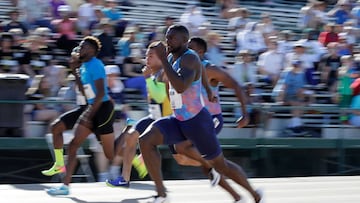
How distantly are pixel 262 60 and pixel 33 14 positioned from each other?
3.84m

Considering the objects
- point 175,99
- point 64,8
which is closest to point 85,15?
point 64,8

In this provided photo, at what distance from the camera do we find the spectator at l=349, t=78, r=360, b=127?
43.3 ft

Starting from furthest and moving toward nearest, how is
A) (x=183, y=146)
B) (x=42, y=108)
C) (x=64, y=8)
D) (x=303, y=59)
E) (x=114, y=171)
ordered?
(x=303, y=59)
(x=64, y=8)
(x=42, y=108)
(x=114, y=171)
(x=183, y=146)

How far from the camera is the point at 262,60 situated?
13.9 m

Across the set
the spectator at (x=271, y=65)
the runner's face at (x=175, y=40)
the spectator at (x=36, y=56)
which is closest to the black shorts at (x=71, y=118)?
the runner's face at (x=175, y=40)

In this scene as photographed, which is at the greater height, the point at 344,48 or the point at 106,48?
the point at 106,48

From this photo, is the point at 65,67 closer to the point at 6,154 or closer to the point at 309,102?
the point at 6,154

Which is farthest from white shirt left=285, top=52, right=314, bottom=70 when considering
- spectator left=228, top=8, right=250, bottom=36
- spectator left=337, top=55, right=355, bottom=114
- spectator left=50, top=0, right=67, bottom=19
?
spectator left=50, top=0, right=67, bottom=19

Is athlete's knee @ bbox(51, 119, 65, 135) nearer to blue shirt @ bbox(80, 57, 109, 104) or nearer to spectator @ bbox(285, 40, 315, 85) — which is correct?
blue shirt @ bbox(80, 57, 109, 104)

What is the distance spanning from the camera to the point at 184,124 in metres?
7.09

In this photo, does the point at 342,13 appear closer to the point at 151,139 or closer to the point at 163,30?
the point at 163,30

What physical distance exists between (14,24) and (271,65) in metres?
4.25

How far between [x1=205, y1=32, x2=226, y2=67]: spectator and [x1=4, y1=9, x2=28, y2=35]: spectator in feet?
9.91

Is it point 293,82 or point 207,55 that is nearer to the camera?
point 293,82
